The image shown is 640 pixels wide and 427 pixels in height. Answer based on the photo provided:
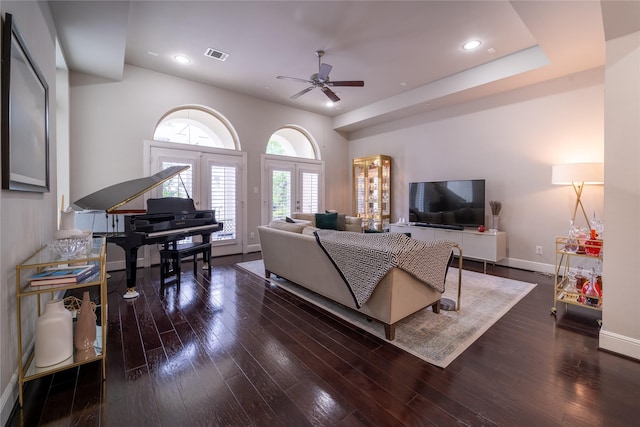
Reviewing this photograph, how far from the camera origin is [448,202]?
5.20m

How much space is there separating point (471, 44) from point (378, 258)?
11.7ft

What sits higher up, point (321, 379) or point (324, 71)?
point (324, 71)

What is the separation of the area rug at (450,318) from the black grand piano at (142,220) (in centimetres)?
148

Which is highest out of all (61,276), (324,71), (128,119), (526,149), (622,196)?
(324,71)

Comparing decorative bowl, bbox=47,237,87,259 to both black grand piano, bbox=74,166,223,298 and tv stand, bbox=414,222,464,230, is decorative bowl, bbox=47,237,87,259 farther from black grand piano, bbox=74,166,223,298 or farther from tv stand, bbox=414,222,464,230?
tv stand, bbox=414,222,464,230

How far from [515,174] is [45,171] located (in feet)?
20.2

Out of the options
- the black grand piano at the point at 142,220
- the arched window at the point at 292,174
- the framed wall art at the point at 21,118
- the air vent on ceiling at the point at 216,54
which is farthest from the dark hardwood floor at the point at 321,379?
the arched window at the point at 292,174

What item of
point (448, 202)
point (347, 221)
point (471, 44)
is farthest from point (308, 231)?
point (471, 44)

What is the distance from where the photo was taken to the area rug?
7.20ft

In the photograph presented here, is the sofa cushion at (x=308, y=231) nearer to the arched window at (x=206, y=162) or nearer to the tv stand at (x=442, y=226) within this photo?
the arched window at (x=206, y=162)

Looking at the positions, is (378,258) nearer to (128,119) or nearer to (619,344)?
(619,344)

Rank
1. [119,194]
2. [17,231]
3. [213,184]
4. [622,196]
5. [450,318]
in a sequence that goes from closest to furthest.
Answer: [17,231]
[622,196]
[450,318]
[119,194]
[213,184]

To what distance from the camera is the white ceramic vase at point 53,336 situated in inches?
65.9

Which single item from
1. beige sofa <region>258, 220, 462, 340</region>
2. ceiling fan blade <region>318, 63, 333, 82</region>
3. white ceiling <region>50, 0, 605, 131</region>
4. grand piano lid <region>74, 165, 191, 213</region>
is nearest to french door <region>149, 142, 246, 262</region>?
grand piano lid <region>74, 165, 191, 213</region>
